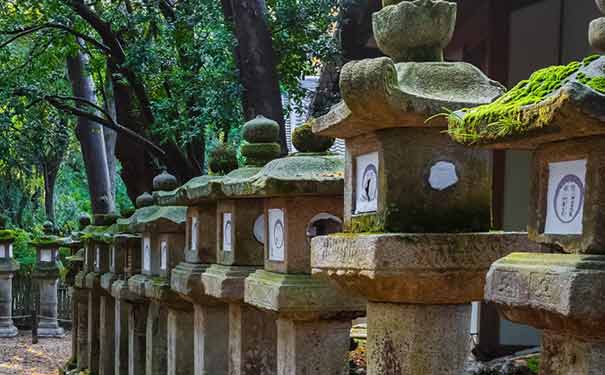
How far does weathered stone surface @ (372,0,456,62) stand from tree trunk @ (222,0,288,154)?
5124 millimetres

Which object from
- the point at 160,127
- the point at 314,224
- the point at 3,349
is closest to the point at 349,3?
the point at 160,127

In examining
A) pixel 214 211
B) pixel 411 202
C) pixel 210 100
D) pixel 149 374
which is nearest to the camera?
pixel 411 202

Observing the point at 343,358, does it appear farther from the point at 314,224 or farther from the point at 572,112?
the point at 572,112

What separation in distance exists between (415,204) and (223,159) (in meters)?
3.33

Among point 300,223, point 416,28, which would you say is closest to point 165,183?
point 300,223

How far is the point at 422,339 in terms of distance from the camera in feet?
13.4

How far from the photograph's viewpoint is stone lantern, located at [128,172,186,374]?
27.3 feet

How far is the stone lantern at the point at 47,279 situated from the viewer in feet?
75.5

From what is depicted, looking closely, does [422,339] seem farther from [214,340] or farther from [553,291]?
[214,340]

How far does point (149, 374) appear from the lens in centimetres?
874

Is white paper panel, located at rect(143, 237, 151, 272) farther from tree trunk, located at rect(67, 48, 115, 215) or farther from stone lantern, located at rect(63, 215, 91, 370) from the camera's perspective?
tree trunk, located at rect(67, 48, 115, 215)

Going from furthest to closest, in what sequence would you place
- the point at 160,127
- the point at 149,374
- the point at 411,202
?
the point at 160,127, the point at 149,374, the point at 411,202

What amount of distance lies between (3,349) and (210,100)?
12783 millimetres

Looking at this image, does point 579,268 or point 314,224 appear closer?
point 579,268
